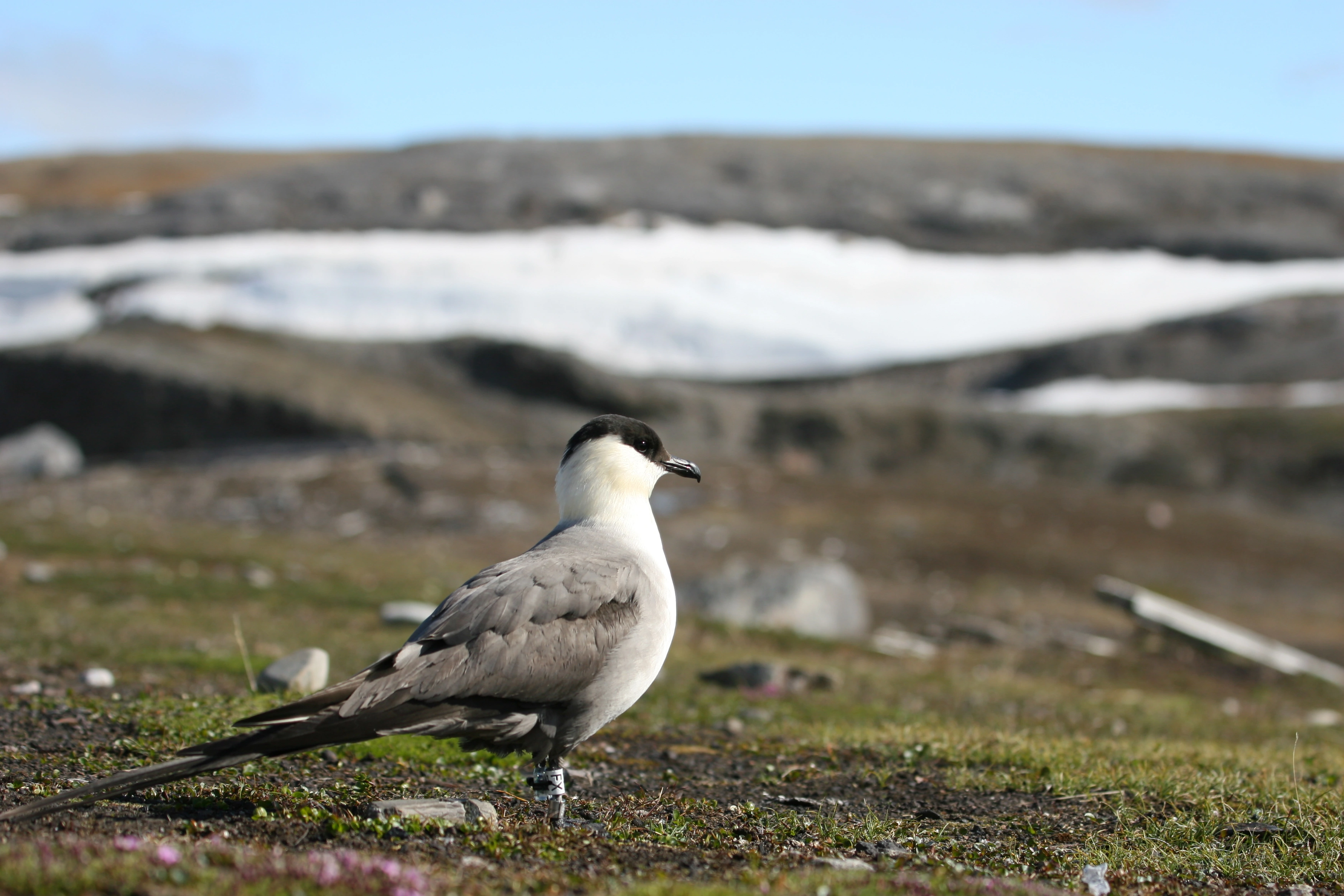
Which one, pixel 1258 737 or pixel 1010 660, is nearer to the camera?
pixel 1258 737

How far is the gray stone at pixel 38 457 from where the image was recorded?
104 feet

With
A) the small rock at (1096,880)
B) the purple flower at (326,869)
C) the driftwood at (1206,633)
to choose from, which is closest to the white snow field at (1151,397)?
the driftwood at (1206,633)

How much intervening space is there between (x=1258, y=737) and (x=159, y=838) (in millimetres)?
10839

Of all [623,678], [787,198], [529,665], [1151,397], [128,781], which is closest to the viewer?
[128,781]

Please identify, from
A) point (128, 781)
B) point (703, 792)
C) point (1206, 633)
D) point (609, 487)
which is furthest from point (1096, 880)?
point (1206, 633)

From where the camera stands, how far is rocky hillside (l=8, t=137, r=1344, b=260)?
2060 inches

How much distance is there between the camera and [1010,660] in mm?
18234

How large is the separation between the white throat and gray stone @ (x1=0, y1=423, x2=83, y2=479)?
1054 inches

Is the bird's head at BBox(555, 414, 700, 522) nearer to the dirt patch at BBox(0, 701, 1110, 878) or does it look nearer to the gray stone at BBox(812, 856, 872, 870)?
the dirt patch at BBox(0, 701, 1110, 878)

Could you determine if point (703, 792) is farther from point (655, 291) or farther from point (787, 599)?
point (655, 291)

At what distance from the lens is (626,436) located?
7.86 metres

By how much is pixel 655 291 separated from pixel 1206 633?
29603 mm

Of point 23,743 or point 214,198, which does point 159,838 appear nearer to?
point 23,743

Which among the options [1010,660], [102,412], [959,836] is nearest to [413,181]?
[102,412]
